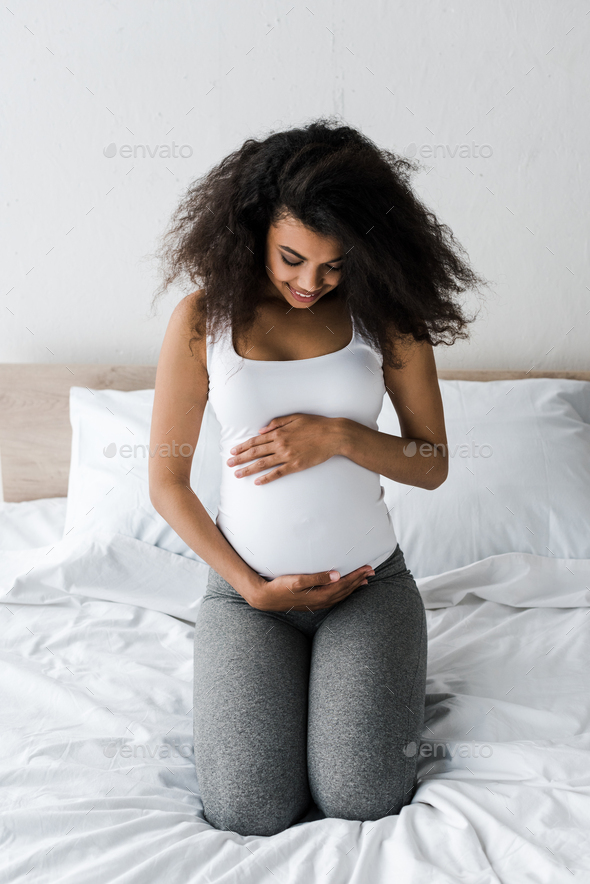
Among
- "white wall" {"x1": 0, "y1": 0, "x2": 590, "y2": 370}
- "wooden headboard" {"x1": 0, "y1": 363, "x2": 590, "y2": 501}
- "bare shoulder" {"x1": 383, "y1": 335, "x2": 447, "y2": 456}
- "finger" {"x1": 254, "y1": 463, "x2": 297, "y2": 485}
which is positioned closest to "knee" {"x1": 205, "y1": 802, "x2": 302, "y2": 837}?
"finger" {"x1": 254, "y1": 463, "x2": 297, "y2": 485}

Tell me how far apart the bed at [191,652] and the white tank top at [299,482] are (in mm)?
278

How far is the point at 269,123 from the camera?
167 centimetres

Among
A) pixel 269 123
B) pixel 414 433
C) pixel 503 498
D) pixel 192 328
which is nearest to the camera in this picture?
pixel 192 328

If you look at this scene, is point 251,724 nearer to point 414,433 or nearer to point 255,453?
point 255,453

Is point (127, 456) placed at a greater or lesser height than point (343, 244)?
lesser

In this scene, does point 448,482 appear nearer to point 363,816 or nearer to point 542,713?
point 542,713

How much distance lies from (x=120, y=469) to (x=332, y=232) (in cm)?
85

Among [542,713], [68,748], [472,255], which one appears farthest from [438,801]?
[472,255]

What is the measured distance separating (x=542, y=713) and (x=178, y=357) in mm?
745

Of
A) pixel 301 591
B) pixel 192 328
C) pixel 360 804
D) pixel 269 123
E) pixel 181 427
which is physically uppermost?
pixel 269 123

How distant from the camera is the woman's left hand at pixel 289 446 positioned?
960 mm

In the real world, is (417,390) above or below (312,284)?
below

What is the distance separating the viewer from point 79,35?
1622 millimetres

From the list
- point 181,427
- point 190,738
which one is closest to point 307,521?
point 181,427
